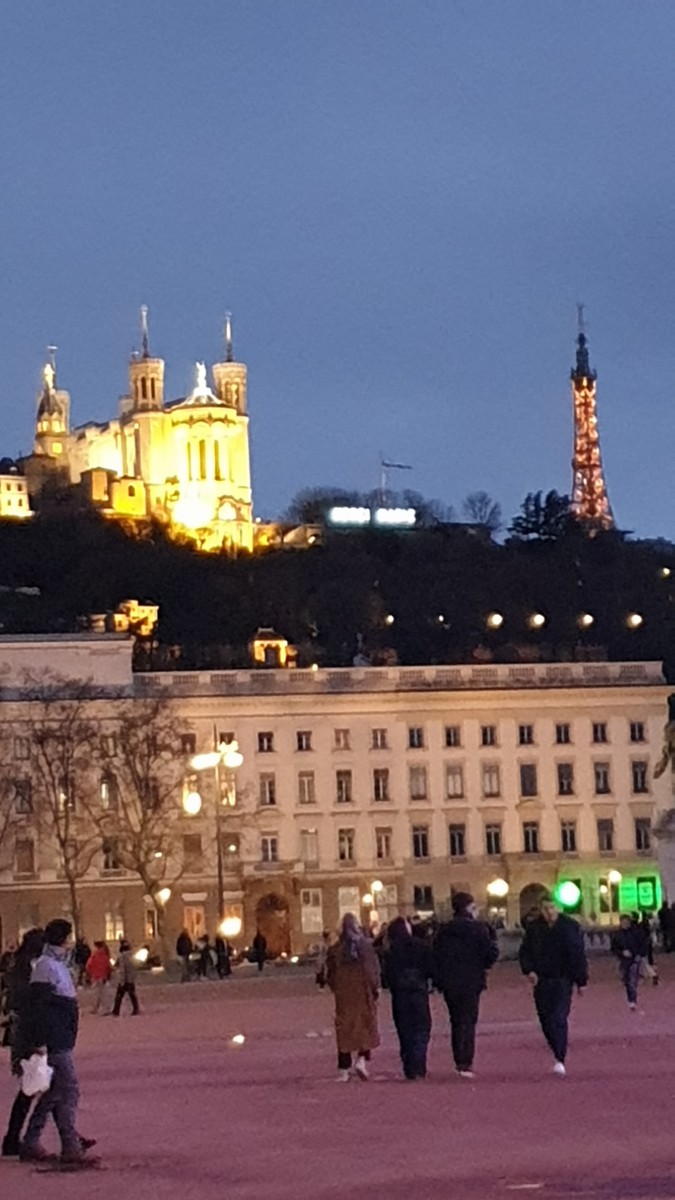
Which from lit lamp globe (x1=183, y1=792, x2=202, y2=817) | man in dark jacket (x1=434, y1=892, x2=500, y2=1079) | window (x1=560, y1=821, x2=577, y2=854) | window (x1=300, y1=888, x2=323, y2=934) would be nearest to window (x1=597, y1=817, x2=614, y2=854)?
window (x1=560, y1=821, x2=577, y2=854)

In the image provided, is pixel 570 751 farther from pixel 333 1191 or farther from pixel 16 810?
pixel 333 1191

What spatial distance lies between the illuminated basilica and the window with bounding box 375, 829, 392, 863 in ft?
245

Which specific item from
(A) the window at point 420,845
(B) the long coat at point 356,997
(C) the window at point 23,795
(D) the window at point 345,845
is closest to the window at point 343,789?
(D) the window at point 345,845

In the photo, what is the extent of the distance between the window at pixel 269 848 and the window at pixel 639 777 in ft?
43.5

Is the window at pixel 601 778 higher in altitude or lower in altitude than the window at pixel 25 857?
higher

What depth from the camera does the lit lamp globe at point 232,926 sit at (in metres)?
88.3

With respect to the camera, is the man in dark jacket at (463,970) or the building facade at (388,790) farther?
the building facade at (388,790)

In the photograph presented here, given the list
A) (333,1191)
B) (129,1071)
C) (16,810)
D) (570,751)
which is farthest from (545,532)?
(333,1191)

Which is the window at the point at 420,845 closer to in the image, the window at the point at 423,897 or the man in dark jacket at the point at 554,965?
the window at the point at 423,897

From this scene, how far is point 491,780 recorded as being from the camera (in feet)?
334

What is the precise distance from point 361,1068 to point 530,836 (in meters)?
78.2

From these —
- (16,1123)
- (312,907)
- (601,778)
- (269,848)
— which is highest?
(601,778)

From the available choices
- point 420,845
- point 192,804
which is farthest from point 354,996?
point 420,845

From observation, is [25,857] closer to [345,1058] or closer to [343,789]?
[343,789]
